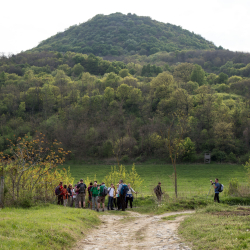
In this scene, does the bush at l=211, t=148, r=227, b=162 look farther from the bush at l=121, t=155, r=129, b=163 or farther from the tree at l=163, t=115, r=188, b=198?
the bush at l=121, t=155, r=129, b=163

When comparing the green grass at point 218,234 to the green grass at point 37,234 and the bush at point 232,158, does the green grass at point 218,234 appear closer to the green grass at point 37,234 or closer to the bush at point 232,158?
the green grass at point 37,234

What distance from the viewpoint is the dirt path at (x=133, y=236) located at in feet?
29.1

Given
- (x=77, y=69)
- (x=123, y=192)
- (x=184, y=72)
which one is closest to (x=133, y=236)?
(x=123, y=192)

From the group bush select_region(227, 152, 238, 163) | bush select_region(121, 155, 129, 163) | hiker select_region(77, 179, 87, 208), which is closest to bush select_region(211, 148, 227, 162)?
bush select_region(227, 152, 238, 163)

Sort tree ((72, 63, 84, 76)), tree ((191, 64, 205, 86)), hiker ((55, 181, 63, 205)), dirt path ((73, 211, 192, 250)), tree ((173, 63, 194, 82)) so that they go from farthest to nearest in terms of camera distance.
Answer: tree ((72, 63, 84, 76)), tree ((173, 63, 194, 82)), tree ((191, 64, 205, 86)), hiker ((55, 181, 63, 205)), dirt path ((73, 211, 192, 250))

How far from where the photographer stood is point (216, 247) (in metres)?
7.51

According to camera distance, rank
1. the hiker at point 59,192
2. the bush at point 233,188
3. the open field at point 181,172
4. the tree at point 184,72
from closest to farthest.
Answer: the hiker at point 59,192 → the bush at point 233,188 → the open field at point 181,172 → the tree at point 184,72

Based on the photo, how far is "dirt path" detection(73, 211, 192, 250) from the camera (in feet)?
29.1

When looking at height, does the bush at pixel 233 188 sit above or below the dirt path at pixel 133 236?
below

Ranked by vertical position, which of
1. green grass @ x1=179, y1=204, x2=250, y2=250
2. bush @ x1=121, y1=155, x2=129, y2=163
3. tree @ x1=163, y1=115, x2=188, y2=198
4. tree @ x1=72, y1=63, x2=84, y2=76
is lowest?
bush @ x1=121, y1=155, x2=129, y2=163

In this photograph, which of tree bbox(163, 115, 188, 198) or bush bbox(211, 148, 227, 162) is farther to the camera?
bush bbox(211, 148, 227, 162)

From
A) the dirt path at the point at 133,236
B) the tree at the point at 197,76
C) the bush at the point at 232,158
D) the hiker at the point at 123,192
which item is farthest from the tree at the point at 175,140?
the tree at the point at 197,76

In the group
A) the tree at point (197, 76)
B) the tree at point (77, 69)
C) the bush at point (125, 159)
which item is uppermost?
the tree at point (77, 69)

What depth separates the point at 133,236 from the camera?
10445 millimetres
